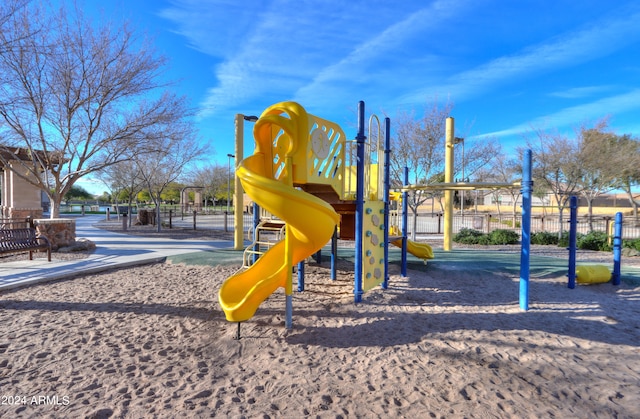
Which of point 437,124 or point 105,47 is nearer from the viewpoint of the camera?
point 105,47

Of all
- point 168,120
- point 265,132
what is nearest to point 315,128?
point 265,132

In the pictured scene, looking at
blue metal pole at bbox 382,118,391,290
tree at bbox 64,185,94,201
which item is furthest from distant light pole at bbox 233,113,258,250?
tree at bbox 64,185,94,201

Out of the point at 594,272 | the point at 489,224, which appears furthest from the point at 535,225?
the point at 594,272

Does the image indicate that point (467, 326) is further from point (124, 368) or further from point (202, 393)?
point (124, 368)

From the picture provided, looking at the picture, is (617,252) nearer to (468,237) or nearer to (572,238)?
(572,238)

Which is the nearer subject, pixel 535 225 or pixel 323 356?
pixel 323 356

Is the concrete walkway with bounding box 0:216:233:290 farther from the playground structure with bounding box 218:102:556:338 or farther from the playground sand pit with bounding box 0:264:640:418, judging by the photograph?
Answer: the playground structure with bounding box 218:102:556:338

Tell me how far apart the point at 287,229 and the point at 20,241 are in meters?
7.37

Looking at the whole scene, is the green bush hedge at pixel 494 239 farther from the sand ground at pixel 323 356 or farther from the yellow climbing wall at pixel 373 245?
the yellow climbing wall at pixel 373 245

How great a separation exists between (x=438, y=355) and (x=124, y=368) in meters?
2.92

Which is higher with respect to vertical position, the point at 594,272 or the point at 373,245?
the point at 373,245

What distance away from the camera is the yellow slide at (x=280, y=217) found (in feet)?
11.9

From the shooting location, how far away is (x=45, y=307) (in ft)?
15.9

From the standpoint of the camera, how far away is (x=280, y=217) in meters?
3.71
